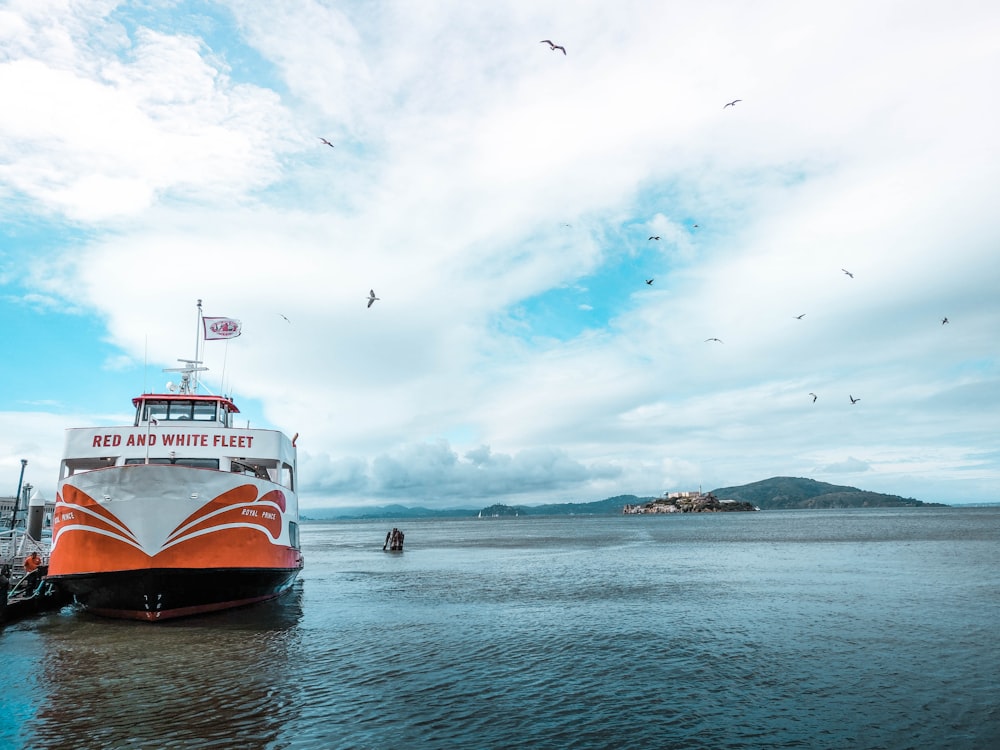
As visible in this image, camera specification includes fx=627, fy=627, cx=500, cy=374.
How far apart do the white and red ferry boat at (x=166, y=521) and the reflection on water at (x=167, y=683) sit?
1302 millimetres

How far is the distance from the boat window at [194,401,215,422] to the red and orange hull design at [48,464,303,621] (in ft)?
23.3

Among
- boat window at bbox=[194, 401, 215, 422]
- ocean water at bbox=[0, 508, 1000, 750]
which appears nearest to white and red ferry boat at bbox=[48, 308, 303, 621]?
ocean water at bbox=[0, 508, 1000, 750]

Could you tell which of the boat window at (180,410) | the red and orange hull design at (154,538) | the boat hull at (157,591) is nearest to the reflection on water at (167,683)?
the boat hull at (157,591)

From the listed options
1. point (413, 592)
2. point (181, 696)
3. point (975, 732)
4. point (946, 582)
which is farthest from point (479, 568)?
point (975, 732)

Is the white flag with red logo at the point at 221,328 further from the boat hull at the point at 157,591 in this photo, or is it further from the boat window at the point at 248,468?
the boat hull at the point at 157,591

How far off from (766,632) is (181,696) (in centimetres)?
1813

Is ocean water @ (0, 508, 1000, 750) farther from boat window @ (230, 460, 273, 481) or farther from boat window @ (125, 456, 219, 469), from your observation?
boat window @ (125, 456, 219, 469)

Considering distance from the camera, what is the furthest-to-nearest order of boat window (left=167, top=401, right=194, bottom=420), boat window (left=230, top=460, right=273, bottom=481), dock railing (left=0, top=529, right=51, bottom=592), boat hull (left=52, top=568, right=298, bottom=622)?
boat window (left=167, top=401, right=194, bottom=420) → dock railing (left=0, top=529, right=51, bottom=592) → boat window (left=230, top=460, right=273, bottom=481) → boat hull (left=52, top=568, right=298, bottom=622)

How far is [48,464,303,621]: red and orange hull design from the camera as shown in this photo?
2156cm

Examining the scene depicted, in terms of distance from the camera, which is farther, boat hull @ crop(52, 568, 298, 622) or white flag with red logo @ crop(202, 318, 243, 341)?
white flag with red logo @ crop(202, 318, 243, 341)

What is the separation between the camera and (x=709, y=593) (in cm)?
3152

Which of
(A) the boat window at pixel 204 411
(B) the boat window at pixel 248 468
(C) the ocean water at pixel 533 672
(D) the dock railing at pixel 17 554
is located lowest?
(C) the ocean water at pixel 533 672

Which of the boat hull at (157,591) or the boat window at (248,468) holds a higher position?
the boat window at (248,468)

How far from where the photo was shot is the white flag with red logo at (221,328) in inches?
1206
